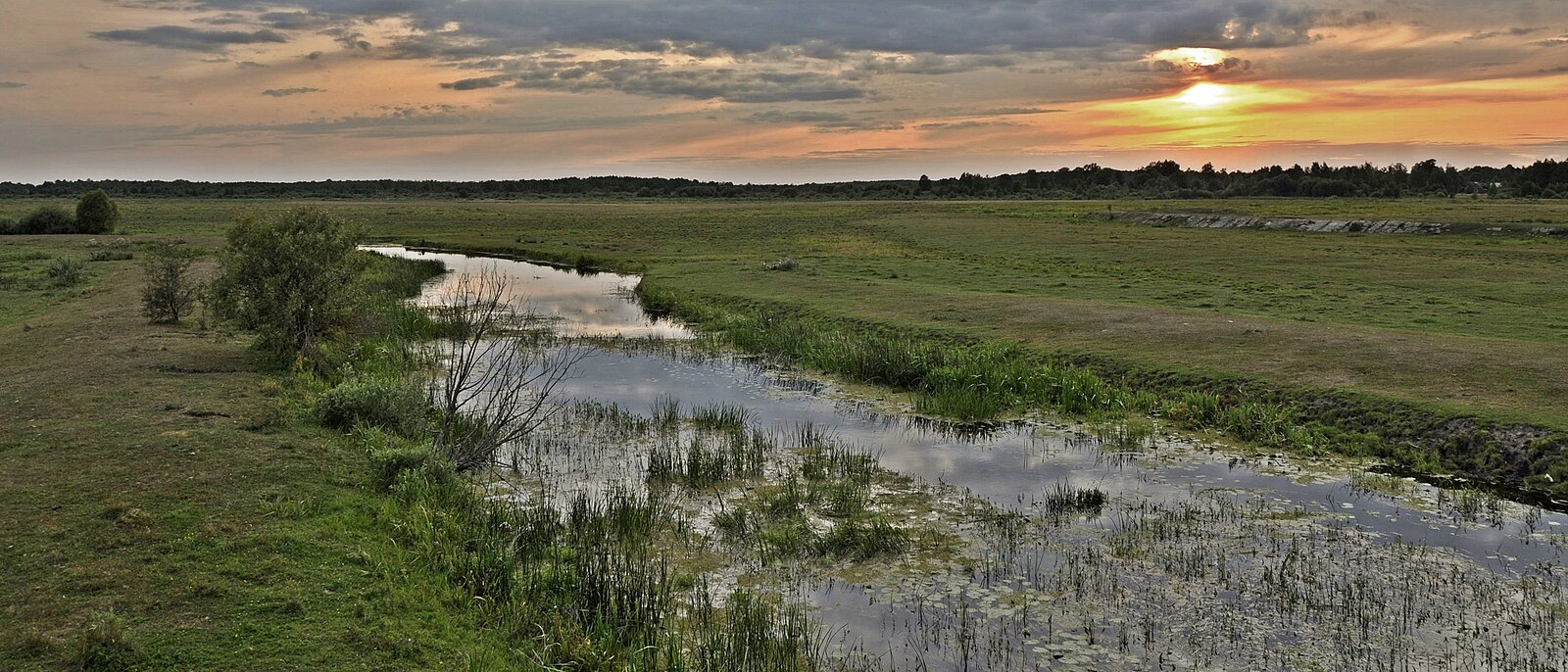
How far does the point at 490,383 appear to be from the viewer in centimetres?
2097

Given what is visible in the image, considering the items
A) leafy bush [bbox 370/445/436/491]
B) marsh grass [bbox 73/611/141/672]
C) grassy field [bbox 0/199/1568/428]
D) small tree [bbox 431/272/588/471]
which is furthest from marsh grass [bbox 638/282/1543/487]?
marsh grass [bbox 73/611/141/672]

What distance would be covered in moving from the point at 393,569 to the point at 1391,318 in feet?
91.9

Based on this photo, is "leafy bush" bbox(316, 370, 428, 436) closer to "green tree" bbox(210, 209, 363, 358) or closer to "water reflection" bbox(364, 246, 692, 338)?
"green tree" bbox(210, 209, 363, 358)

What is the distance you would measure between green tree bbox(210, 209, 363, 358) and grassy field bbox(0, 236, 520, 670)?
3218 millimetres

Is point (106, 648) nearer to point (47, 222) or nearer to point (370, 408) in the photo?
point (370, 408)

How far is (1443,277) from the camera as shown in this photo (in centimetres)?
3884

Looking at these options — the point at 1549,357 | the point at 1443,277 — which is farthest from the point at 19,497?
the point at 1443,277

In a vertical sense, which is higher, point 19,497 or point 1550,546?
point 19,497

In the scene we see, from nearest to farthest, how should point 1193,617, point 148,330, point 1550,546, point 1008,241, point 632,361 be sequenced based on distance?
point 1193,617 < point 1550,546 < point 148,330 < point 632,361 < point 1008,241

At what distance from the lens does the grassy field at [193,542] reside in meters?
8.52

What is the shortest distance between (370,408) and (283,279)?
6.98 meters

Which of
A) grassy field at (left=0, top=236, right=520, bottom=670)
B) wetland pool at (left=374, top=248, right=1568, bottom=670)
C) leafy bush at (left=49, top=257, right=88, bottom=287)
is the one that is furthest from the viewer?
leafy bush at (left=49, top=257, right=88, bottom=287)

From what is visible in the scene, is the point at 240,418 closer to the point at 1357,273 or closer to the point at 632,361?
the point at 632,361

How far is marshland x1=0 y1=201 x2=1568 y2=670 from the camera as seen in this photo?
9.61 m
